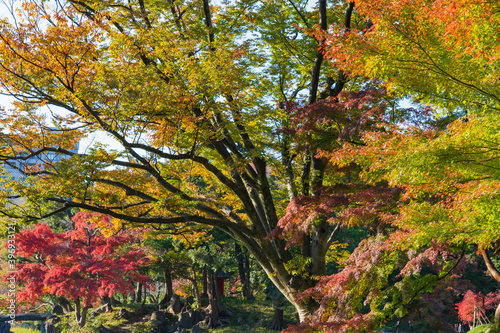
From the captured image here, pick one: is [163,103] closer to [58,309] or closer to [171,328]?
[171,328]

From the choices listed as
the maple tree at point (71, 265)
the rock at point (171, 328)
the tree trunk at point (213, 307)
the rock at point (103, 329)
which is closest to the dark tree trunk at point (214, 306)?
the tree trunk at point (213, 307)

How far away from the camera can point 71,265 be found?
38.9ft

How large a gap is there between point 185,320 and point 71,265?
5.96 metres

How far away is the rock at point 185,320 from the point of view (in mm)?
15352

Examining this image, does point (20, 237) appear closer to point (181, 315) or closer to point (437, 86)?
point (181, 315)

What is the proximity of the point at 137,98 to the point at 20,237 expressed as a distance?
8164 mm

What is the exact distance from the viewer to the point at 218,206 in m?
7.80

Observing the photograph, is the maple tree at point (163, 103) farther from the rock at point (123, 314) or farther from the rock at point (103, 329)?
the rock at point (123, 314)

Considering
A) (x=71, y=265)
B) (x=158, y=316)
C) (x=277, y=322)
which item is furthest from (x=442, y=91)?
(x=158, y=316)

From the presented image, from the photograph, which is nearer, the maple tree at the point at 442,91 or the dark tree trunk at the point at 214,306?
the maple tree at the point at 442,91

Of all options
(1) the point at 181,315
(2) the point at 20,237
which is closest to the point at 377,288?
(2) the point at 20,237

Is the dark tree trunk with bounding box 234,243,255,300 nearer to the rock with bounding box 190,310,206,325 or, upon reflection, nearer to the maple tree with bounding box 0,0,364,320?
the rock with bounding box 190,310,206,325

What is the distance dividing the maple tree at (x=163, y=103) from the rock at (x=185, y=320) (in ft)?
31.7

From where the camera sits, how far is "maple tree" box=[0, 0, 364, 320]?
5.25 metres
